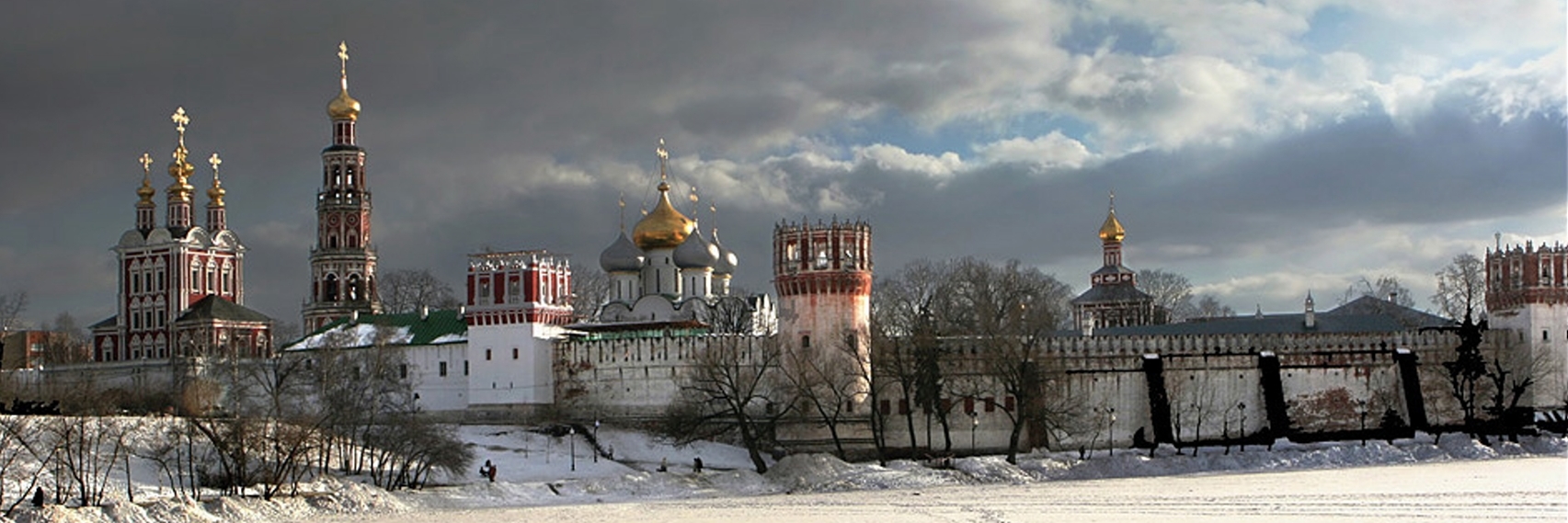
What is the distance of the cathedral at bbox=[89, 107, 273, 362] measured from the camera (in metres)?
80.5

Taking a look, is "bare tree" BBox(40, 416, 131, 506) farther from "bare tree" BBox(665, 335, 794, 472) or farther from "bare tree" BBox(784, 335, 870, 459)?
"bare tree" BBox(784, 335, 870, 459)

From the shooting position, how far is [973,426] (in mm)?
60344

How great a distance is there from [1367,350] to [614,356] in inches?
910

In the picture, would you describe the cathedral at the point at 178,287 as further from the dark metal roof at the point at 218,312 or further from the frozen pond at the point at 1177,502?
the frozen pond at the point at 1177,502

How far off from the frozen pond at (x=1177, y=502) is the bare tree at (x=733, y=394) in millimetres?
8873

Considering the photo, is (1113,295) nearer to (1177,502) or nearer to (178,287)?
(178,287)

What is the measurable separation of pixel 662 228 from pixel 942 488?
30.0 m

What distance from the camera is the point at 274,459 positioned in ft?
158

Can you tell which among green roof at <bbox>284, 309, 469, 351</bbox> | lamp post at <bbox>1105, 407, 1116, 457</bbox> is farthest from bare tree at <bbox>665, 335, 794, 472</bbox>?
lamp post at <bbox>1105, 407, 1116, 457</bbox>

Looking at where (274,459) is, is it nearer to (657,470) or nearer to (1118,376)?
(657,470)

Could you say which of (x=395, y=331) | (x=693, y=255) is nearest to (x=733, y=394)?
(x=395, y=331)

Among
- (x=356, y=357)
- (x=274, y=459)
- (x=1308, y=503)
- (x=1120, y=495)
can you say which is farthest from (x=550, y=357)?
(x=1308, y=503)

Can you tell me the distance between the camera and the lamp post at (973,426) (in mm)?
60281

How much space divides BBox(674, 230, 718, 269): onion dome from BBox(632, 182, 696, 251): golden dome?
26.6 inches
